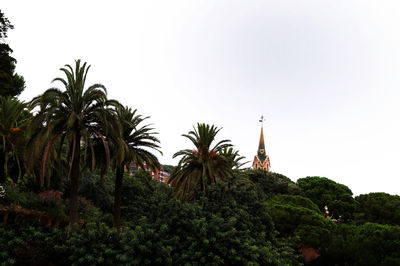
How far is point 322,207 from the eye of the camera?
53281 mm

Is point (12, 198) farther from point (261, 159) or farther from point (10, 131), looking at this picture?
point (261, 159)

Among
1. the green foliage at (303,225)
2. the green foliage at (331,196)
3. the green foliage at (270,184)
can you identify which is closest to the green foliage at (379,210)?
the green foliage at (331,196)

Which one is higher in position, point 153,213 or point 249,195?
point 249,195

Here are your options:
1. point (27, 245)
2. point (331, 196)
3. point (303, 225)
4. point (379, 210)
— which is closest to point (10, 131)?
point (27, 245)

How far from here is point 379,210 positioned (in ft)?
161

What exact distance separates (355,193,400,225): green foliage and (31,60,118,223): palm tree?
43.9 meters

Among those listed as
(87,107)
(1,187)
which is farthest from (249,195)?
(1,187)

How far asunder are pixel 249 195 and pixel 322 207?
40784mm

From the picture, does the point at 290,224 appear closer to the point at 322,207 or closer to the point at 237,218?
the point at 237,218

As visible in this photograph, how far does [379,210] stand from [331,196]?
7.36 meters

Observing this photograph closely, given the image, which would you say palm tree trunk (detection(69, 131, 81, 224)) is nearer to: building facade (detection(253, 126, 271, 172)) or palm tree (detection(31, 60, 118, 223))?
palm tree (detection(31, 60, 118, 223))

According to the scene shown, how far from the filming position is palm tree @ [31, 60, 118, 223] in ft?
55.5

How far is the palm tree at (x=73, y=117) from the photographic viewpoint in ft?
55.5

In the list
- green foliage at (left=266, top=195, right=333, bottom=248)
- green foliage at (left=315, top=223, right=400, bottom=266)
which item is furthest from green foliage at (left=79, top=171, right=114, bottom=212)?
green foliage at (left=315, top=223, right=400, bottom=266)
